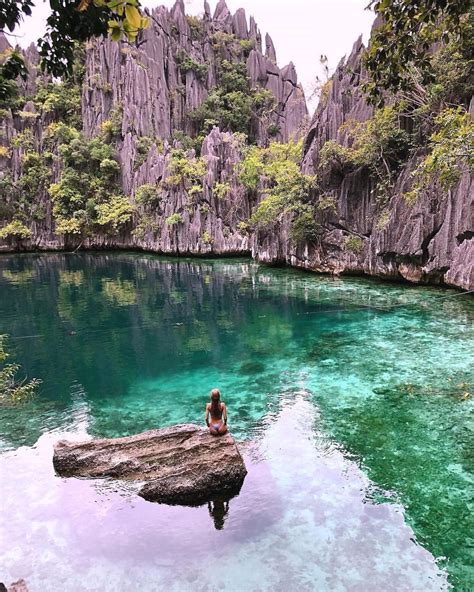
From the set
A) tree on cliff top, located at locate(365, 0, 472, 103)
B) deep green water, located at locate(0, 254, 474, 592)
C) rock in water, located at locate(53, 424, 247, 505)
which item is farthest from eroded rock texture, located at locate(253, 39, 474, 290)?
tree on cliff top, located at locate(365, 0, 472, 103)

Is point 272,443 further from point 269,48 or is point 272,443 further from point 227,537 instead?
point 269,48

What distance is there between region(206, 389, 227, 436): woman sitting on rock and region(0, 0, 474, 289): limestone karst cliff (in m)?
16.2

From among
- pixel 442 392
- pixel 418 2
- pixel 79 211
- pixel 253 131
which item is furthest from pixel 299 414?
pixel 253 131

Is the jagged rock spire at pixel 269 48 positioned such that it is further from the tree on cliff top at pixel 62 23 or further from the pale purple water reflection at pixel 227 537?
the tree on cliff top at pixel 62 23

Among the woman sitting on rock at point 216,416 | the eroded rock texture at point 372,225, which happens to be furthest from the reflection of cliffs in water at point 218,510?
the eroded rock texture at point 372,225

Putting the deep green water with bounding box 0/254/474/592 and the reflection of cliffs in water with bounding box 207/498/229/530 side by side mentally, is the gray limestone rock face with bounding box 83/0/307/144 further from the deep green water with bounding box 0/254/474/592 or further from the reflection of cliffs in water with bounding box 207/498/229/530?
the reflection of cliffs in water with bounding box 207/498/229/530

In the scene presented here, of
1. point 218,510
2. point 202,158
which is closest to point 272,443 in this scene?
point 218,510

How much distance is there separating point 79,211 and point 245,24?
31.5 meters

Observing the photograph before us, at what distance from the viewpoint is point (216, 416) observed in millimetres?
7125

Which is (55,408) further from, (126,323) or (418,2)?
(418,2)

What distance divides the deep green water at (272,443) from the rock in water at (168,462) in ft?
0.74

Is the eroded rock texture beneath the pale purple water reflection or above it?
above

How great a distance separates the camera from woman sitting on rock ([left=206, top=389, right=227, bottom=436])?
→ 7.00 meters

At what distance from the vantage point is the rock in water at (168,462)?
6.43 meters
